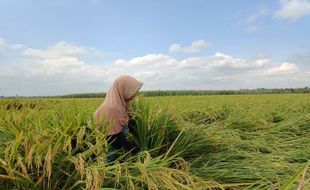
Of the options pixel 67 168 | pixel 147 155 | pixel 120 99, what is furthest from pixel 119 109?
pixel 67 168

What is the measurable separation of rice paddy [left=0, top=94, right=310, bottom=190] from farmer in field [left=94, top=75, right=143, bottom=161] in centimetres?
11

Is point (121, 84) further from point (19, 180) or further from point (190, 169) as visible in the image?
point (19, 180)

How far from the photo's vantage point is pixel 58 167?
7.31 ft

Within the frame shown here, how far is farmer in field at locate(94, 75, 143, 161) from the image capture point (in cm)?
334

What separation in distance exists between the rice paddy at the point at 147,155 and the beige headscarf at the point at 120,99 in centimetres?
14

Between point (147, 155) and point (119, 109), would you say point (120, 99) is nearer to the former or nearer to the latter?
point (119, 109)

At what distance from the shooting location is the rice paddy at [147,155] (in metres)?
2.18

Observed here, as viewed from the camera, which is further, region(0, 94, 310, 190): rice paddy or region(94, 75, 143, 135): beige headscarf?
region(94, 75, 143, 135): beige headscarf

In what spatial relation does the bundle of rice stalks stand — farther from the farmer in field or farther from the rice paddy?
the farmer in field

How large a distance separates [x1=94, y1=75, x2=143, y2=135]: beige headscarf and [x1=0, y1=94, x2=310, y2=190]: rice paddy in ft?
0.47

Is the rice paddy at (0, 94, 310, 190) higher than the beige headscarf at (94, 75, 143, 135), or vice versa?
the beige headscarf at (94, 75, 143, 135)

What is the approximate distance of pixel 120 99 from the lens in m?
3.51

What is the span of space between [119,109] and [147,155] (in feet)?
3.28

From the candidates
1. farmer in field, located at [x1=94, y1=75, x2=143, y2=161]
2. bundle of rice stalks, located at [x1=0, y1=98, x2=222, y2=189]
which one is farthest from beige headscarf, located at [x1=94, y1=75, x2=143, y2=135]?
bundle of rice stalks, located at [x1=0, y1=98, x2=222, y2=189]
